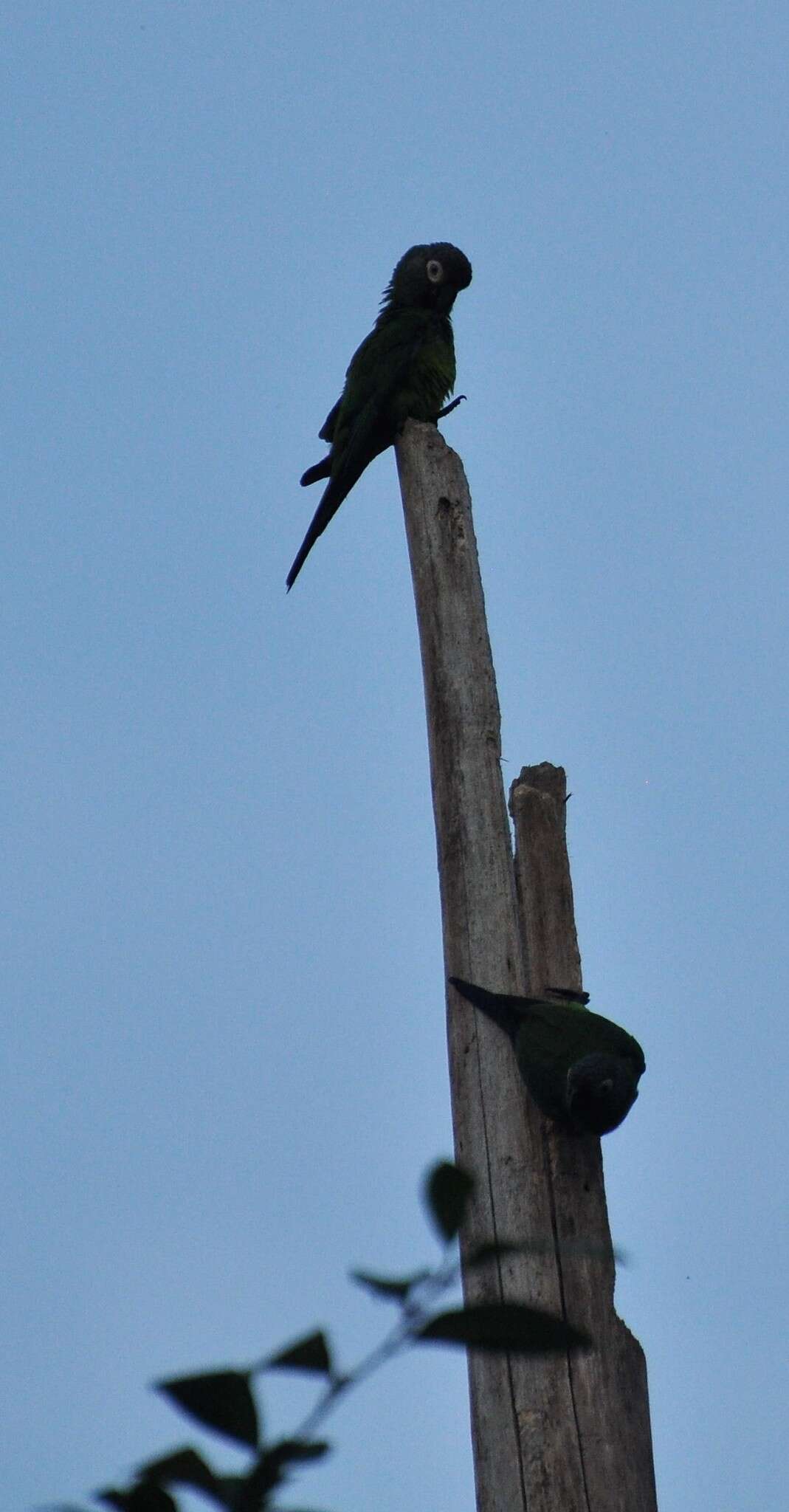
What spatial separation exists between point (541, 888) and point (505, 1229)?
3.04ft

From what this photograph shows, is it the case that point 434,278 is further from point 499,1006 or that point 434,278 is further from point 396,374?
point 499,1006

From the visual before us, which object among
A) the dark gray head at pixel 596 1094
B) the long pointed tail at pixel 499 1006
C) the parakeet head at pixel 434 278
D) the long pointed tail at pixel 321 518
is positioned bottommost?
the dark gray head at pixel 596 1094

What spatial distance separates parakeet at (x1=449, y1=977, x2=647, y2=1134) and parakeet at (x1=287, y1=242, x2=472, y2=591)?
2.26m

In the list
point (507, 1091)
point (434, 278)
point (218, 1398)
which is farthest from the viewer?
point (434, 278)

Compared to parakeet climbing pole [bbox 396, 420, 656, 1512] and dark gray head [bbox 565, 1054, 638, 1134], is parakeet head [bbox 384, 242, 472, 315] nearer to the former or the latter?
parakeet climbing pole [bbox 396, 420, 656, 1512]

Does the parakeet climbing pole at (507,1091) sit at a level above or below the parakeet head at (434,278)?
below

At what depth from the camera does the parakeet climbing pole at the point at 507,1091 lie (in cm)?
310

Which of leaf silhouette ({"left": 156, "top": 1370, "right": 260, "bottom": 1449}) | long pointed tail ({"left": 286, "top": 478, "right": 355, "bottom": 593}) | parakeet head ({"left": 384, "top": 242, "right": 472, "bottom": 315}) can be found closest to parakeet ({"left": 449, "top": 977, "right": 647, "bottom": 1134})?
long pointed tail ({"left": 286, "top": 478, "right": 355, "bottom": 593})

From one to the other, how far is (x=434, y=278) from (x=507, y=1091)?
356 cm

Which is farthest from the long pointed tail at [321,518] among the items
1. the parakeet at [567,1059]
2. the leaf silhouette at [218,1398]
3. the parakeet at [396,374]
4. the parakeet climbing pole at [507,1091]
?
the leaf silhouette at [218,1398]

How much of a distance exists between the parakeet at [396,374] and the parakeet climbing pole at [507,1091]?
71cm

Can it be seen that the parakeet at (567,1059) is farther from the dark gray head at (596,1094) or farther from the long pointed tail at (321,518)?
the long pointed tail at (321,518)

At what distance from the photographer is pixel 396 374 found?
17.7ft

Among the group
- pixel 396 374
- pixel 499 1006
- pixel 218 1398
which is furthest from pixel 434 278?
pixel 218 1398
